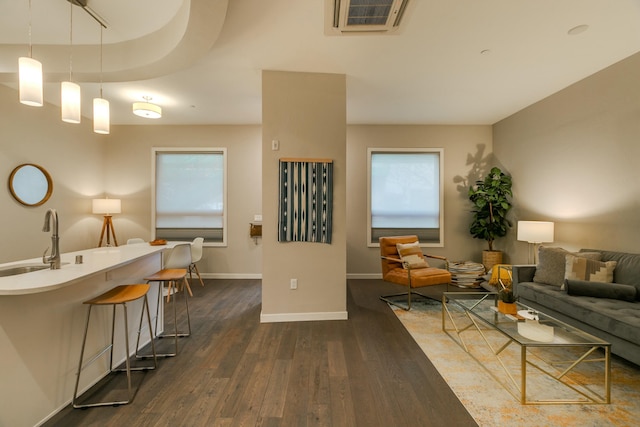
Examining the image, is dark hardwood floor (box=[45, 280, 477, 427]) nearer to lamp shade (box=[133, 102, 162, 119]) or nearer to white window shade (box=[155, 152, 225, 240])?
white window shade (box=[155, 152, 225, 240])

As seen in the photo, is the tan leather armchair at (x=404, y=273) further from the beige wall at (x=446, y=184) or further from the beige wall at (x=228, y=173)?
the beige wall at (x=228, y=173)

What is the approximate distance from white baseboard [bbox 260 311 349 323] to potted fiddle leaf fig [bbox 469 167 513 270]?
3.02 m

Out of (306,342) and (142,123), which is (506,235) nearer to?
(306,342)

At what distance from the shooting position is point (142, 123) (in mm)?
5145

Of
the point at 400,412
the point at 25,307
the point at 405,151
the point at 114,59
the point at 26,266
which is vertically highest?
the point at 114,59

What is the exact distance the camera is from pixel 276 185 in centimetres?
320

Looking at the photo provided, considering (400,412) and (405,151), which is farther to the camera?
(405,151)

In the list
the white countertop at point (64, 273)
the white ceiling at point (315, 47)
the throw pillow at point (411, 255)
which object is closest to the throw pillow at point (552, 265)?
the throw pillow at point (411, 255)

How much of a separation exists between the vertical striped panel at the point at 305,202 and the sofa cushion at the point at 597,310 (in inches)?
92.6

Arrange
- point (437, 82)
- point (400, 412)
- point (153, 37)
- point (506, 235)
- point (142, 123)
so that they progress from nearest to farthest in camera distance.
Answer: point (400, 412) < point (153, 37) < point (437, 82) < point (506, 235) < point (142, 123)

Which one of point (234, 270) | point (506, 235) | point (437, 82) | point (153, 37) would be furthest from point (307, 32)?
point (506, 235)

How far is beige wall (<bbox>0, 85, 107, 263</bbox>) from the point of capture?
3684mm

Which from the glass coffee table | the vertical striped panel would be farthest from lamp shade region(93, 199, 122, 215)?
the glass coffee table

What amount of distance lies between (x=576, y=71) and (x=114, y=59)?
521cm
